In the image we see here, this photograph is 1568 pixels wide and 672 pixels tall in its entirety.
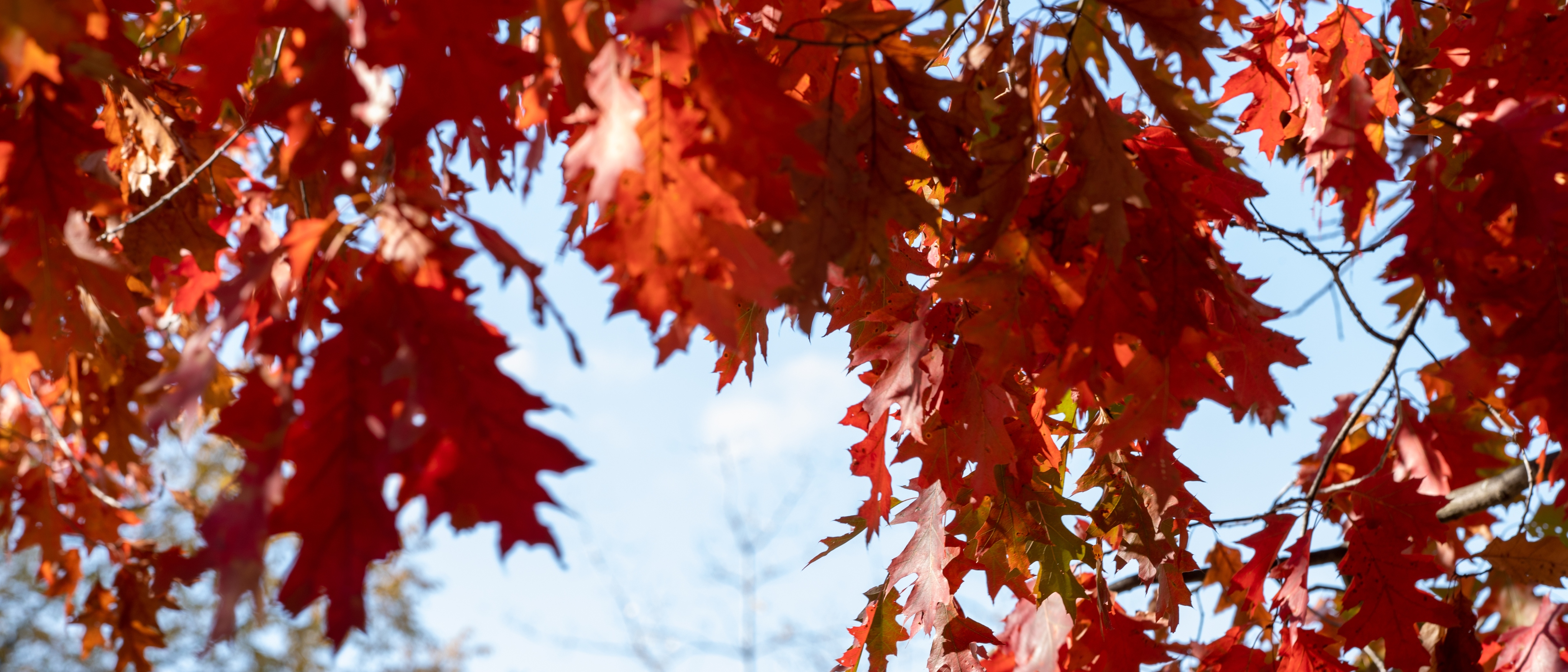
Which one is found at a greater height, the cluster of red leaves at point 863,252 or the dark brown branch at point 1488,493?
the dark brown branch at point 1488,493

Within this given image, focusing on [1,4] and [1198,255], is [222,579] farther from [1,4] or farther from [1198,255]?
[1198,255]

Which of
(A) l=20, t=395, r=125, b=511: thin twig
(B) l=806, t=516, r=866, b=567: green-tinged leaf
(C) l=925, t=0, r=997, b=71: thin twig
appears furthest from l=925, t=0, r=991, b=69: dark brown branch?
(A) l=20, t=395, r=125, b=511: thin twig

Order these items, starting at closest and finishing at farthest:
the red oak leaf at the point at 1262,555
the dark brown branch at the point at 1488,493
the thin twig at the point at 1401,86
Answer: the thin twig at the point at 1401,86
the red oak leaf at the point at 1262,555
the dark brown branch at the point at 1488,493

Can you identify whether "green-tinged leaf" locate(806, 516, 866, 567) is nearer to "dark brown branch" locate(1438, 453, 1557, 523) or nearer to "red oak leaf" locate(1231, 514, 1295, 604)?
"red oak leaf" locate(1231, 514, 1295, 604)

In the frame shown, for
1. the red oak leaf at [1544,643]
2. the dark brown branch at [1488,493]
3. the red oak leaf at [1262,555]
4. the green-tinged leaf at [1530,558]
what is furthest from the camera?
the dark brown branch at [1488,493]

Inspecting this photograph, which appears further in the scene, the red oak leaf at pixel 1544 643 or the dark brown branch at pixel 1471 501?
the dark brown branch at pixel 1471 501

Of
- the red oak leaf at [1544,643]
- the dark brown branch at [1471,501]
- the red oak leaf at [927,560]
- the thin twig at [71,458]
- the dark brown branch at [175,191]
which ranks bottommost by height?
the red oak leaf at [1544,643]

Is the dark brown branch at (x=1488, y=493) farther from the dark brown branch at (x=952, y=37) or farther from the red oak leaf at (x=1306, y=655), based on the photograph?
the dark brown branch at (x=952, y=37)

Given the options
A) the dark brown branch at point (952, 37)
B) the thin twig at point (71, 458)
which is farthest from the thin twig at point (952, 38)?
the thin twig at point (71, 458)

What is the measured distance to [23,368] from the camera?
5.27 ft

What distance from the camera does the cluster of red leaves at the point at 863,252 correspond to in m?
0.97

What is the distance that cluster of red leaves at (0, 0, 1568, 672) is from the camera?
97 centimetres

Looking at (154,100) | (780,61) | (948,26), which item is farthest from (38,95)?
(948,26)

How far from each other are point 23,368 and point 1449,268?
2.22 meters
